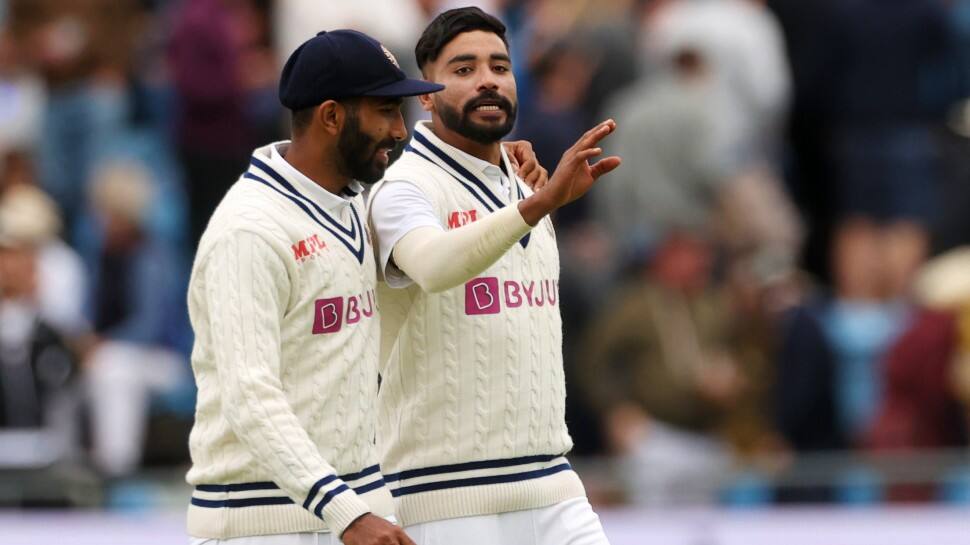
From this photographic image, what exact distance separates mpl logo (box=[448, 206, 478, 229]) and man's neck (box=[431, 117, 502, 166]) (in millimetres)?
189

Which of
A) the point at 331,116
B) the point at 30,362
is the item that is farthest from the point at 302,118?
the point at 30,362

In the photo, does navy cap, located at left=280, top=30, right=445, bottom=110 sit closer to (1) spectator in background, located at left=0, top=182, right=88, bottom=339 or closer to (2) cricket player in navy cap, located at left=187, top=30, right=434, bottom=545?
(2) cricket player in navy cap, located at left=187, top=30, right=434, bottom=545

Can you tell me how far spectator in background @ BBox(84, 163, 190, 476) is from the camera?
11.4 meters

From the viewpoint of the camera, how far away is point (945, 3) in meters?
12.6

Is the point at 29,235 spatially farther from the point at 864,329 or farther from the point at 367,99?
the point at 367,99

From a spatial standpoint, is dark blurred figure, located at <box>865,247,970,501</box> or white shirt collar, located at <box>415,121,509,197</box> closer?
white shirt collar, located at <box>415,121,509,197</box>

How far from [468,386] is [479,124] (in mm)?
728

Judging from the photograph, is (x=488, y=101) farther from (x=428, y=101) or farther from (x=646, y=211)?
(x=646, y=211)

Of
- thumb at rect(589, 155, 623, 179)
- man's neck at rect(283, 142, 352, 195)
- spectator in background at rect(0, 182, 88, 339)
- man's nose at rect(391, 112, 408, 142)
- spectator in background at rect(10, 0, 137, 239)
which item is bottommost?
thumb at rect(589, 155, 623, 179)

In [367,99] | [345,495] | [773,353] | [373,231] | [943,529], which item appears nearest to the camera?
[345,495]

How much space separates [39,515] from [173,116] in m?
3.87

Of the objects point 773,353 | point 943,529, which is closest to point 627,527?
point 943,529

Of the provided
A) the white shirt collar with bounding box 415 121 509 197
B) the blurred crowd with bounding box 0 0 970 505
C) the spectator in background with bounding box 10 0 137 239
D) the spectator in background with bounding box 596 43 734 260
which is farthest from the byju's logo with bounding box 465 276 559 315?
the spectator in background with bounding box 10 0 137 239

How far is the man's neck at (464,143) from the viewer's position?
19.3ft
